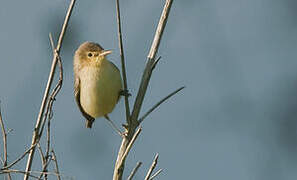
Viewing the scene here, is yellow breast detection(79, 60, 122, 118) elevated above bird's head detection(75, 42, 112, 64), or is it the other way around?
bird's head detection(75, 42, 112, 64)

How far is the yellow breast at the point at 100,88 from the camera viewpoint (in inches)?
160

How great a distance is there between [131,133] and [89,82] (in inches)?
74.7

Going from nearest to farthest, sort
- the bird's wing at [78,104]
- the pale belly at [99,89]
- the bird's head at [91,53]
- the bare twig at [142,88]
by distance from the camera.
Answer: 1. the bare twig at [142,88]
2. the pale belly at [99,89]
3. the bird's head at [91,53]
4. the bird's wing at [78,104]

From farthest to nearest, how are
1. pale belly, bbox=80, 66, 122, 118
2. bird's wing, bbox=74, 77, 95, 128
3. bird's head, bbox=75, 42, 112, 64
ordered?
bird's wing, bbox=74, 77, 95, 128
bird's head, bbox=75, 42, 112, 64
pale belly, bbox=80, 66, 122, 118

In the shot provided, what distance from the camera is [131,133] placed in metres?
2.42

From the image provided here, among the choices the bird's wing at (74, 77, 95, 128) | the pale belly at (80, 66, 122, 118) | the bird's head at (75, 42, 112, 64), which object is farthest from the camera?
the bird's wing at (74, 77, 95, 128)

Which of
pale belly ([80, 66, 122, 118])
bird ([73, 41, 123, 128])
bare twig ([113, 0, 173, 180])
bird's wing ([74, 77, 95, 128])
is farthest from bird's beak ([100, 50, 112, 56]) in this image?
bare twig ([113, 0, 173, 180])

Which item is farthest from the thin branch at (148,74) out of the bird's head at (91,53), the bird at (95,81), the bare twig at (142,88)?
the bird's head at (91,53)

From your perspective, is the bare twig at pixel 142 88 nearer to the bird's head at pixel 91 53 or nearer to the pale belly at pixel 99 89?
the pale belly at pixel 99 89

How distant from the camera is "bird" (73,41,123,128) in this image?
408cm

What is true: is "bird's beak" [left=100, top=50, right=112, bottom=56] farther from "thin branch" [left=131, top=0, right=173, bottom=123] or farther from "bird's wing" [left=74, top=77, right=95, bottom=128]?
"thin branch" [left=131, top=0, right=173, bottom=123]

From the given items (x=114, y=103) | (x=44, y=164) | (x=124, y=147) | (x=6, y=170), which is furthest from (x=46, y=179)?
(x=114, y=103)

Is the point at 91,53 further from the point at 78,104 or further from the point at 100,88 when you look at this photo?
the point at 78,104

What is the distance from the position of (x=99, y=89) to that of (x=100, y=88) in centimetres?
2
